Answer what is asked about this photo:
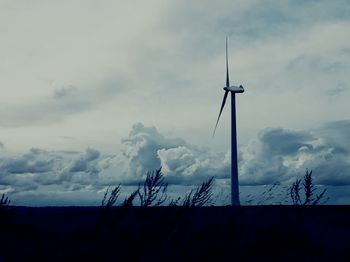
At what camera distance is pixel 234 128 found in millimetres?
63188
